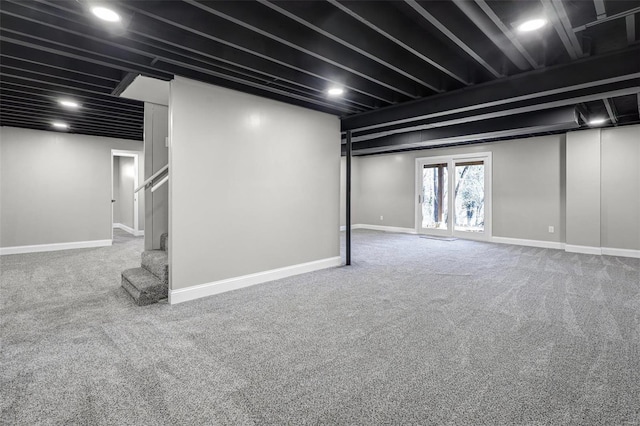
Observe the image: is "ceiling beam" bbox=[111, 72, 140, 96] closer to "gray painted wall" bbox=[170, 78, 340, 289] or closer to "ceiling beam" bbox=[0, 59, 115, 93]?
"ceiling beam" bbox=[0, 59, 115, 93]

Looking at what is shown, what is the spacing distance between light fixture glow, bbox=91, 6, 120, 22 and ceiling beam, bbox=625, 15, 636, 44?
3.56m

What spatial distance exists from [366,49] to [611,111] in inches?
177

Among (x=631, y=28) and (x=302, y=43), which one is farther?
(x=302, y=43)

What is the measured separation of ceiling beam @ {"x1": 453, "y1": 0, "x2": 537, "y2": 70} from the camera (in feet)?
7.38

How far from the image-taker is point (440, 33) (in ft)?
8.73

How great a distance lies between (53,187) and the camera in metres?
6.62

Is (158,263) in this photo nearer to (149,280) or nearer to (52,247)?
(149,280)

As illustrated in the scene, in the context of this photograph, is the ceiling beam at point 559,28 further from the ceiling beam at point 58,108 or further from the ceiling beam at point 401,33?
the ceiling beam at point 58,108

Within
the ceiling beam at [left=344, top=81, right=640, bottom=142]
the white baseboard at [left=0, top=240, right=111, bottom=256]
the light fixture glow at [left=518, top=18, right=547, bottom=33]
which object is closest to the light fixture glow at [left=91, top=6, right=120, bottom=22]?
the light fixture glow at [left=518, top=18, right=547, bottom=33]

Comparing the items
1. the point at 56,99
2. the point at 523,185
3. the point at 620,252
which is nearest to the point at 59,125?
the point at 56,99

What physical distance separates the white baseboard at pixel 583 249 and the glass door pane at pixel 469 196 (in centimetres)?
178

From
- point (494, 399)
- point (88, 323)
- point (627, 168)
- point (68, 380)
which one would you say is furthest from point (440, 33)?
point (627, 168)

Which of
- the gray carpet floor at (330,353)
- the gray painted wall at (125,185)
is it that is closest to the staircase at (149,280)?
the gray carpet floor at (330,353)

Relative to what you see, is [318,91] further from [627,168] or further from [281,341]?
[627,168]
